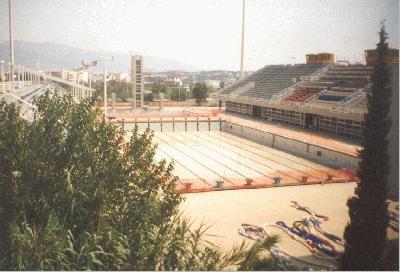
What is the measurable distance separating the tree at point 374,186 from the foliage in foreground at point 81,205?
2.90 m

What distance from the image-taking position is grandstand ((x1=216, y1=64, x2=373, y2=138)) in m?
30.7

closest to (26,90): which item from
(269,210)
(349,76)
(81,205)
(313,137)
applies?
(269,210)

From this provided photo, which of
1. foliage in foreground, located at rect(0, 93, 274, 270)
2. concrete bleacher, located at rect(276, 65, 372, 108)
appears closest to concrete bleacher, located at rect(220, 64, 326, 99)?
concrete bleacher, located at rect(276, 65, 372, 108)

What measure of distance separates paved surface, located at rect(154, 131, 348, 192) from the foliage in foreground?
383 inches

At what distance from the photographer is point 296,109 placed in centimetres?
3556

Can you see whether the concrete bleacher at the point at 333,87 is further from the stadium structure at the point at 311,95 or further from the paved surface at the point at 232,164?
the paved surface at the point at 232,164

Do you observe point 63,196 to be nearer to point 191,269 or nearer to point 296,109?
point 191,269

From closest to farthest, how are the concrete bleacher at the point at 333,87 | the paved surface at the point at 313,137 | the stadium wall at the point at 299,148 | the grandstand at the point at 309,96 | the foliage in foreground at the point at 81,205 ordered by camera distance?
the foliage in foreground at the point at 81,205, the stadium wall at the point at 299,148, the paved surface at the point at 313,137, the grandstand at the point at 309,96, the concrete bleacher at the point at 333,87

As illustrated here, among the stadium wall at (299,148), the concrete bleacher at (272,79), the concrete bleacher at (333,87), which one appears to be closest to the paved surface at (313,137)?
the stadium wall at (299,148)

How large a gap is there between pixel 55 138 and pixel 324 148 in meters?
20.4

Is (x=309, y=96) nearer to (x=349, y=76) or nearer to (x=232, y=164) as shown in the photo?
(x=349, y=76)

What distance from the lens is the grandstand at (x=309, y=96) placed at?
1208 inches

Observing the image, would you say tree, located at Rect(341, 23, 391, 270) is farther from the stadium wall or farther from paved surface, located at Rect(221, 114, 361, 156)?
the stadium wall

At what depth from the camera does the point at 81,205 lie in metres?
7.30
